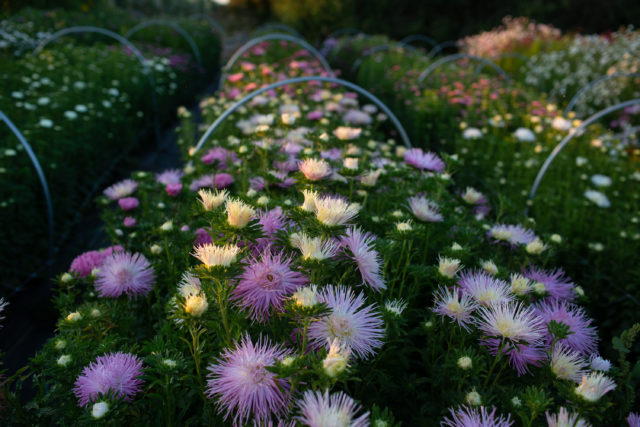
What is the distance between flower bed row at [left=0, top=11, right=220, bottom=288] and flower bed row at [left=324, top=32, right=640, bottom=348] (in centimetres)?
259

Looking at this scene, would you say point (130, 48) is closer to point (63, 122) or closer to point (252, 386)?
point (63, 122)

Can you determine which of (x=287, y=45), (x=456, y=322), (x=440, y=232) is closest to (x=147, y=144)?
(x=287, y=45)

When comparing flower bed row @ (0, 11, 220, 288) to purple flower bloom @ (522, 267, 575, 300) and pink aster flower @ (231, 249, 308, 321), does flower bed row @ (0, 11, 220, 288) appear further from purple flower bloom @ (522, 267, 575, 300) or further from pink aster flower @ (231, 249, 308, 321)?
purple flower bloom @ (522, 267, 575, 300)

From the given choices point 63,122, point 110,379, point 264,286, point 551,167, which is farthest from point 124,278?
point 551,167

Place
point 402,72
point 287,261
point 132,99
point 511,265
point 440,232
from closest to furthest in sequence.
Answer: point 287,261 < point 440,232 < point 511,265 < point 132,99 < point 402,72

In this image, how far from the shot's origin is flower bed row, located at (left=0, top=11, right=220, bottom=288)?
2498mm

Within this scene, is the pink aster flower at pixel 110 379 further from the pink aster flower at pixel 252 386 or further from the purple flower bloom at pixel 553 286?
the purple flower bloom at pixel 553 286

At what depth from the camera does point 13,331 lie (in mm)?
2174

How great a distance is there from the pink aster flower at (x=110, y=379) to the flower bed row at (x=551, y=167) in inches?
52.8

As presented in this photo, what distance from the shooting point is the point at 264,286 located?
85 centimetres

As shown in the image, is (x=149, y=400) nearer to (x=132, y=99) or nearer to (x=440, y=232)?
(x=440, y=232)

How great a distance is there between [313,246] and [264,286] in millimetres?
150

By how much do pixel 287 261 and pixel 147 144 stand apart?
495 cm

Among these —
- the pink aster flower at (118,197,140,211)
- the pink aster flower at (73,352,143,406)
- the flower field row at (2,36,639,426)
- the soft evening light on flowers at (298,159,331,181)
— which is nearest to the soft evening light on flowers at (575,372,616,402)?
the flower field row at (2,36,639,426)
